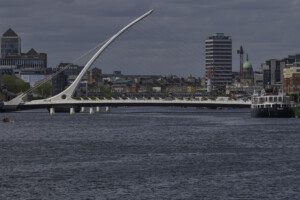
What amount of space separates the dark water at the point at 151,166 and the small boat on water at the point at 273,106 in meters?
45.5

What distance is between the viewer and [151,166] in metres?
56.5

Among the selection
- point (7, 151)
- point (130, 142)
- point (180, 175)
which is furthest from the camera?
point (130, 142)

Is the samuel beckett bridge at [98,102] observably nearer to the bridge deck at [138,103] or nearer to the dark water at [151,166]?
the bridge deck at [138,103]

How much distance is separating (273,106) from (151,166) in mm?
77426

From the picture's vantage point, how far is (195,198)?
44.0m

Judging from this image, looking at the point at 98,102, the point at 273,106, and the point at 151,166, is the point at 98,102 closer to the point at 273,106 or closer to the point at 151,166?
the point at 273,106

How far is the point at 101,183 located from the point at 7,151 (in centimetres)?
2049

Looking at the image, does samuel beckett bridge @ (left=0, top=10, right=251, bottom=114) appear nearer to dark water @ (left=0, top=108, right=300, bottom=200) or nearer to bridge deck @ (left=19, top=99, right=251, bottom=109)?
bridge deck @ (left=19, top=99, right=251, bottom=109)

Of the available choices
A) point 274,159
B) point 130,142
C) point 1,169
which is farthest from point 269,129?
point 1,169

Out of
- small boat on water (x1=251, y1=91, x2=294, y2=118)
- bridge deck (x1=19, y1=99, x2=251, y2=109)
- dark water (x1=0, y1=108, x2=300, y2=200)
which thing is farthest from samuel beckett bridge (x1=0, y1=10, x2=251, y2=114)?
dark water (x1=0, y1=108, x2=300, y2=200)

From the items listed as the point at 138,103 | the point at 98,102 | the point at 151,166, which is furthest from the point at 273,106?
the point at 151,166

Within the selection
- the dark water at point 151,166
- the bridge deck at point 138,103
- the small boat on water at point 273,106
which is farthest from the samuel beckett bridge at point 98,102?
the dark water at point 151,166

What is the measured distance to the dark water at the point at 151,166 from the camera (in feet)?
150

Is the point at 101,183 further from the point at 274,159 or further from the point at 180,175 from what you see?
the point at 274,159
